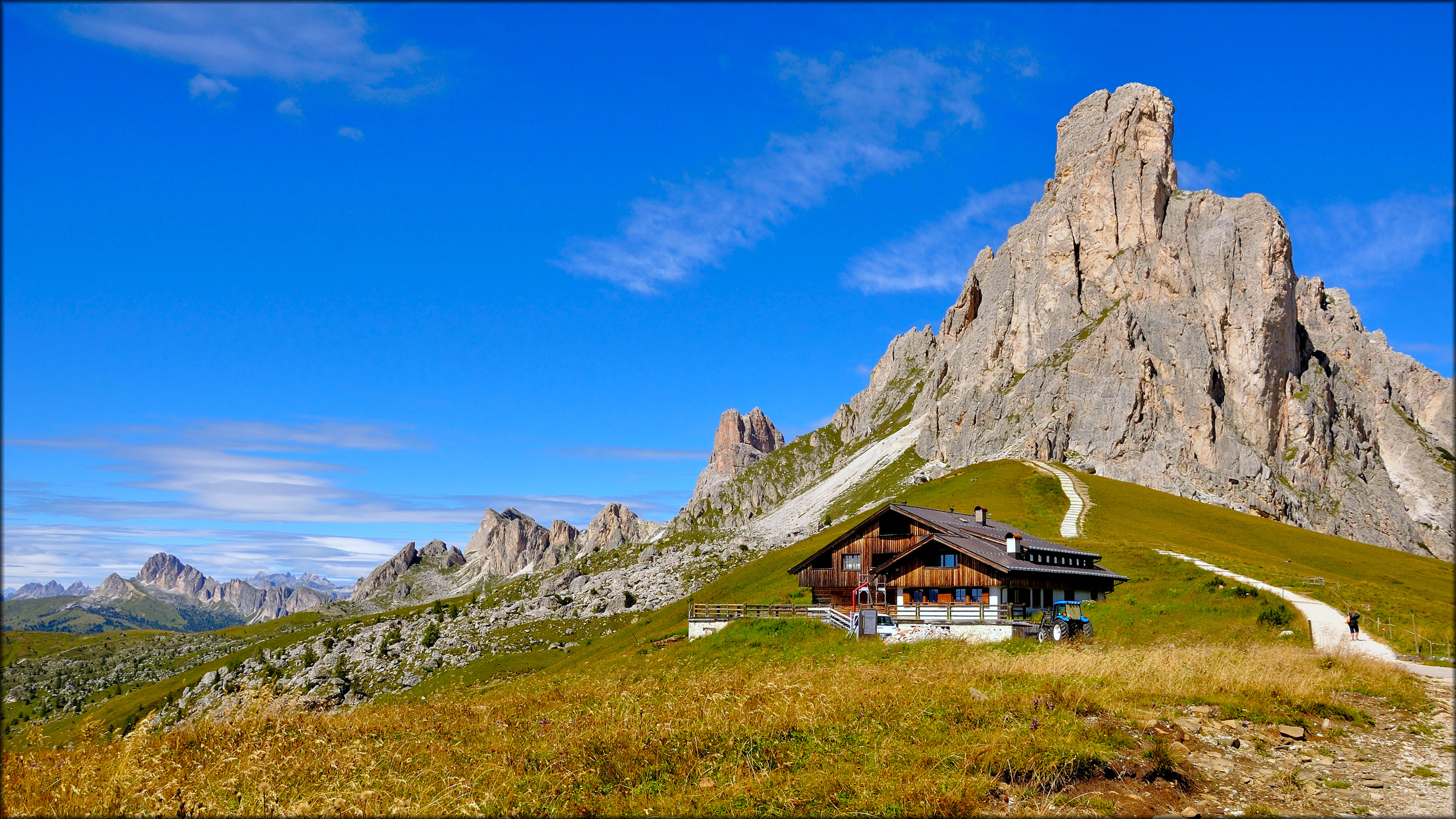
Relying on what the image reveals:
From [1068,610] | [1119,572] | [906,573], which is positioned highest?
[1119,572]

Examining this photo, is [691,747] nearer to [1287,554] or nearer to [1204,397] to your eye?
[1287,554]

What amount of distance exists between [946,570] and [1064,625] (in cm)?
925

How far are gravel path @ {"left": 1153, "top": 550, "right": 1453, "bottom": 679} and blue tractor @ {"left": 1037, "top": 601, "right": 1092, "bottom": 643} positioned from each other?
34.3 feet

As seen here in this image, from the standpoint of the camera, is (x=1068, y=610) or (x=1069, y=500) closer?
(x=1068, y=610)

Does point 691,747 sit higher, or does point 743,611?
point 691,747

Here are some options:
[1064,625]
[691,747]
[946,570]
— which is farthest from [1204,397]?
[691,747]

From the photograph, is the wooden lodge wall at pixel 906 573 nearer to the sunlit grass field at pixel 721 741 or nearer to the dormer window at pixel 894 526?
the dormer window at pixel 894 526

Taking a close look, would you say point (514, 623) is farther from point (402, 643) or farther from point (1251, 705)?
point (1251, 705)

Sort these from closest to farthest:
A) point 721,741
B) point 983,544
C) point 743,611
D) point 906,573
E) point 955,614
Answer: point 721,741 < point 955,614 < point 743,611 < point 983,544 < point 906,573

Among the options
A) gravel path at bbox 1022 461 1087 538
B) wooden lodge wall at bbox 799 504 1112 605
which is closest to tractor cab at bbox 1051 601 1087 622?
wooden lodge wall at bbox 799 504 1112 605

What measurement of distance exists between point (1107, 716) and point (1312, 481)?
7300 inches

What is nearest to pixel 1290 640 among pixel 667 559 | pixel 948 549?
pixel 948 549

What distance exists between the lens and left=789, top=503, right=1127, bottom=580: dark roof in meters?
48.3

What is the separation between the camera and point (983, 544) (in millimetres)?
52344
